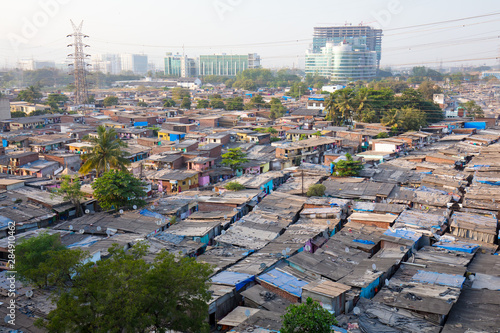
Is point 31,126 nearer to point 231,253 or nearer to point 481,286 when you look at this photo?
point 231,253

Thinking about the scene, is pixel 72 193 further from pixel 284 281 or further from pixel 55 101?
pixel 55 101

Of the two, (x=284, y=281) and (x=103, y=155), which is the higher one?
(x=103, y=155)

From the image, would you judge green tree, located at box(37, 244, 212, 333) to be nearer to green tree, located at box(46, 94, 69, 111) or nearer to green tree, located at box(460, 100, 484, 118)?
green tree, located at box(460, 100, 484, 118)

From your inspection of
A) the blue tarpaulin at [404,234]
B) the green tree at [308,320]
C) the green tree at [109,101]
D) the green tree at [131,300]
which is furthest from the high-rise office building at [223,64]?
the green tree at [308,320]

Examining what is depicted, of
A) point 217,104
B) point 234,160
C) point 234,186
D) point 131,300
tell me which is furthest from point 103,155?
point 217,104

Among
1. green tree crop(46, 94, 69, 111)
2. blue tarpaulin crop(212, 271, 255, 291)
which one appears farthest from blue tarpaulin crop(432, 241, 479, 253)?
green tree crop(46, 94, 69, 111)

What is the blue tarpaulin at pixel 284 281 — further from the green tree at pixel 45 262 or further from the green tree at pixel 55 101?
the green tree at pixel 55 101

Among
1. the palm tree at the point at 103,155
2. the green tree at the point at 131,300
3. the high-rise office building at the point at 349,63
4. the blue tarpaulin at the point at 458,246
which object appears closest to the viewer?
the green tree at the point at 131,300
